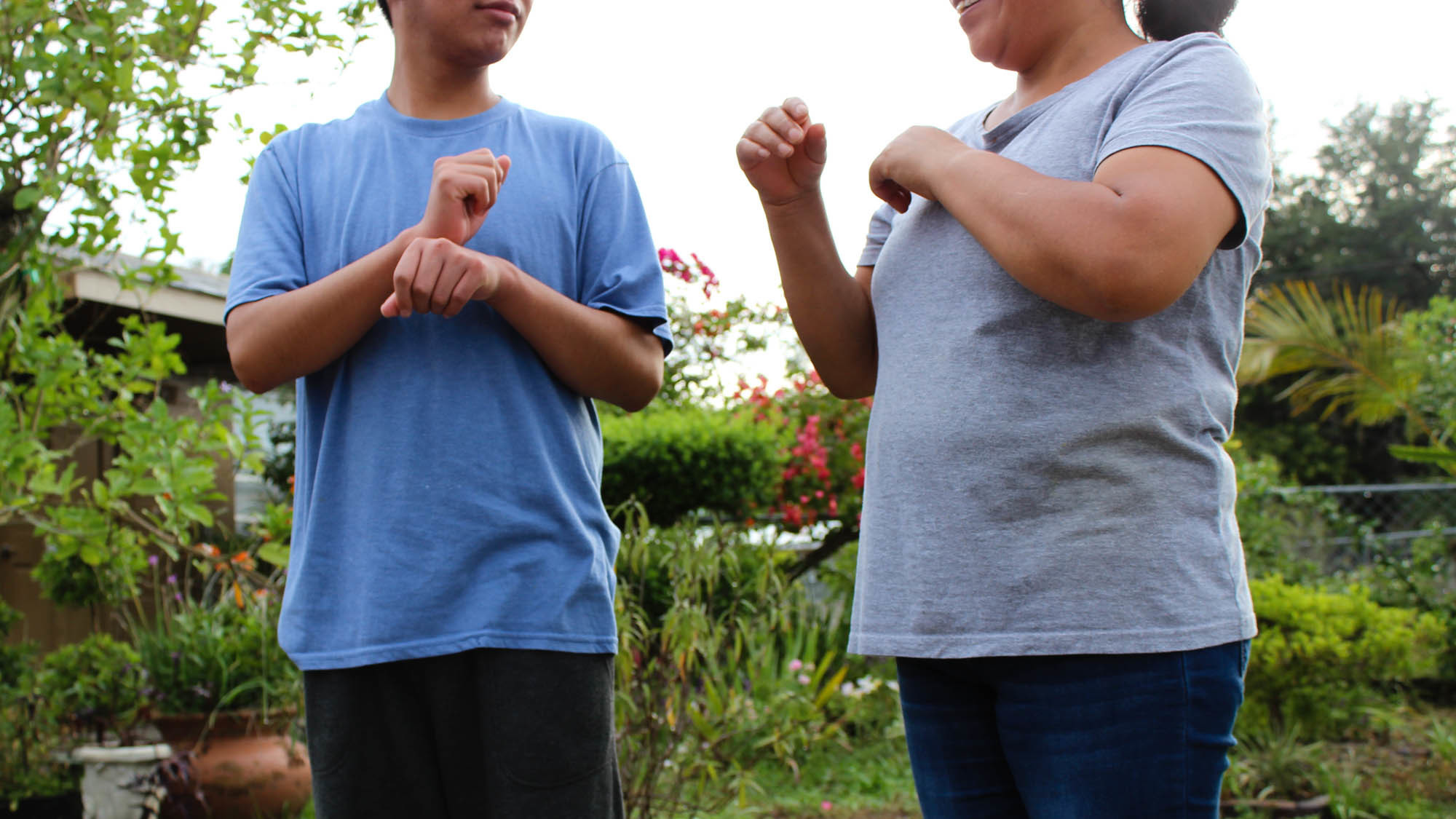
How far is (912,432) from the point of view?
45.1 inches

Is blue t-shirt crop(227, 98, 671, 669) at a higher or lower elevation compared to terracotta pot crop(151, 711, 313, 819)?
higher

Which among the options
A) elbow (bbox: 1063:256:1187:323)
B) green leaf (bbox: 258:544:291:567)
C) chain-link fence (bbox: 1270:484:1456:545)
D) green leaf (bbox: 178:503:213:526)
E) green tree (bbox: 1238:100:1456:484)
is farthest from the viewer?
green tree (bbox: 1238:100:1456:484)

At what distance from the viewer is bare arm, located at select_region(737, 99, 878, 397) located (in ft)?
4.24

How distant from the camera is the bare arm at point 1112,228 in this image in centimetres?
97

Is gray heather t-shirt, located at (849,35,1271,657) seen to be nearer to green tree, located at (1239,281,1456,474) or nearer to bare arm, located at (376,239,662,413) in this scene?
bare arm, located at (376,239,662,413)

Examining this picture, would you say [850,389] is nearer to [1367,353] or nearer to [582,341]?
[582,341]

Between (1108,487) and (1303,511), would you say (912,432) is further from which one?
(1303,511)

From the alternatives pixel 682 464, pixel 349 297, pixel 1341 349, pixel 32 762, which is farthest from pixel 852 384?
pixel 1341 349

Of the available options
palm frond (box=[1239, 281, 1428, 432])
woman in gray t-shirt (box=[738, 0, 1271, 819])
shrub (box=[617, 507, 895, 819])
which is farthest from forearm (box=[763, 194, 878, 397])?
palm frond (box=[1239, 281, 1428, 432])

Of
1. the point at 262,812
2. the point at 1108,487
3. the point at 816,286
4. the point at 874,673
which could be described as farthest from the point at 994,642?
the point at 874,673

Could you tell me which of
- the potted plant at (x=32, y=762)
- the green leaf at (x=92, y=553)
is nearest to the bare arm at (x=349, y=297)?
the green leaf at (x=92, y=553)

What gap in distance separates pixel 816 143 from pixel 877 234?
217mm

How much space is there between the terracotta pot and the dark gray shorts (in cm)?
250

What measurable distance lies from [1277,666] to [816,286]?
3612 millimetres
